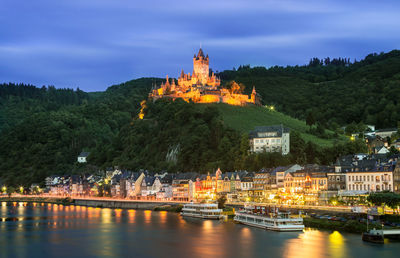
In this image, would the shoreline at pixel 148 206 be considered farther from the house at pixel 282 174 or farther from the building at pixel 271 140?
the building at pixel 271 140

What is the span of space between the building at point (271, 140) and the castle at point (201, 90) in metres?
37.5

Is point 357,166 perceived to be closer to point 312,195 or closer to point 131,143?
point 312,195

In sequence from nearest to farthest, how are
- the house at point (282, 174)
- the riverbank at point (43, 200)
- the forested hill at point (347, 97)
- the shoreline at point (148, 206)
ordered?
the shoreline at point (148, 206) < the house at point (282, 174) < the riverbank at point (43, 200) < the forested hill at point (347, 97)

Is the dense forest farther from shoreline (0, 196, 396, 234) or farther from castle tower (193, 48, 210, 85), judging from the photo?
castle tower (193, 48, 210, 85)

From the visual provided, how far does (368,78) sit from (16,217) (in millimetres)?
128877

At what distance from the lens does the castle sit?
14062 cm

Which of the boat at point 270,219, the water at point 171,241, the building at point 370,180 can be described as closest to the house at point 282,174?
the building at point 370,180

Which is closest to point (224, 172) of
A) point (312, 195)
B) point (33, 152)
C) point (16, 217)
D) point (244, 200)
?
point (244, 200)

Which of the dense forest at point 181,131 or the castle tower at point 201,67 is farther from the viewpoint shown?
the castle tower at point 201,67

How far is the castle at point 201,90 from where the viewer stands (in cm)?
14062

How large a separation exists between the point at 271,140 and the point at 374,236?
55698 mm

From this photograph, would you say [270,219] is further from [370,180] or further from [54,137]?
[54,137]

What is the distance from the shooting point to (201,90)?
5625 inches

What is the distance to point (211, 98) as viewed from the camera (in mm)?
139250
